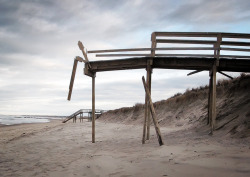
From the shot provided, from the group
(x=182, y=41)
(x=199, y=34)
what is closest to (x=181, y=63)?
(x=182, y=41)

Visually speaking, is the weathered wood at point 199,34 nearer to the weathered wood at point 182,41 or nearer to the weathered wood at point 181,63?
the weathered wood at point 182,41

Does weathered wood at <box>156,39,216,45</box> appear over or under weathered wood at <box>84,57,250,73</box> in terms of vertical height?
over

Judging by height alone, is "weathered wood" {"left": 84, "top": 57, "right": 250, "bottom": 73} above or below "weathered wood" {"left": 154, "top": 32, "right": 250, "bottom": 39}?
below

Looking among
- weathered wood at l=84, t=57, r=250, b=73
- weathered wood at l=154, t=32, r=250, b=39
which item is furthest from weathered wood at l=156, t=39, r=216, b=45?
weathered wood at l=84, t=57, r=250, b=73

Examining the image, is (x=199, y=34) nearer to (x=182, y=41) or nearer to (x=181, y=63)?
(x=182, y=41)

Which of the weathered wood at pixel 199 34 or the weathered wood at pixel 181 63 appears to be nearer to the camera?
the weathered wood at pixel 199 34

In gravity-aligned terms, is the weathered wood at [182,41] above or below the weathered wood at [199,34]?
below

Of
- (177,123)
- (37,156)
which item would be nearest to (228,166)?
(37,156)

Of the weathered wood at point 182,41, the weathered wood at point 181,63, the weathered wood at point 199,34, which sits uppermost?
the weathered wood at point 199,34

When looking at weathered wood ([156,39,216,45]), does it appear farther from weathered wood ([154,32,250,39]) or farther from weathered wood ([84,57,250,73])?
weathered wood ([84,57,250,73])

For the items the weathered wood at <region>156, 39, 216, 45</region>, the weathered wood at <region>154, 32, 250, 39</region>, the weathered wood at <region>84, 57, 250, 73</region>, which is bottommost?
the weathered wood at <region>84, 57, 250, 73</region>

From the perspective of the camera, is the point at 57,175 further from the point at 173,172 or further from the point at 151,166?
the point at 173,172

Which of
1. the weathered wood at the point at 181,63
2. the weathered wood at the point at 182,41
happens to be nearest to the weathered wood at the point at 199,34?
the weathered wood at the point at 182,41

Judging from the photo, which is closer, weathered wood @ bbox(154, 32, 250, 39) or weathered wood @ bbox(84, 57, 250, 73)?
weathered wood @ bbox(154, 32, 250, 39)
